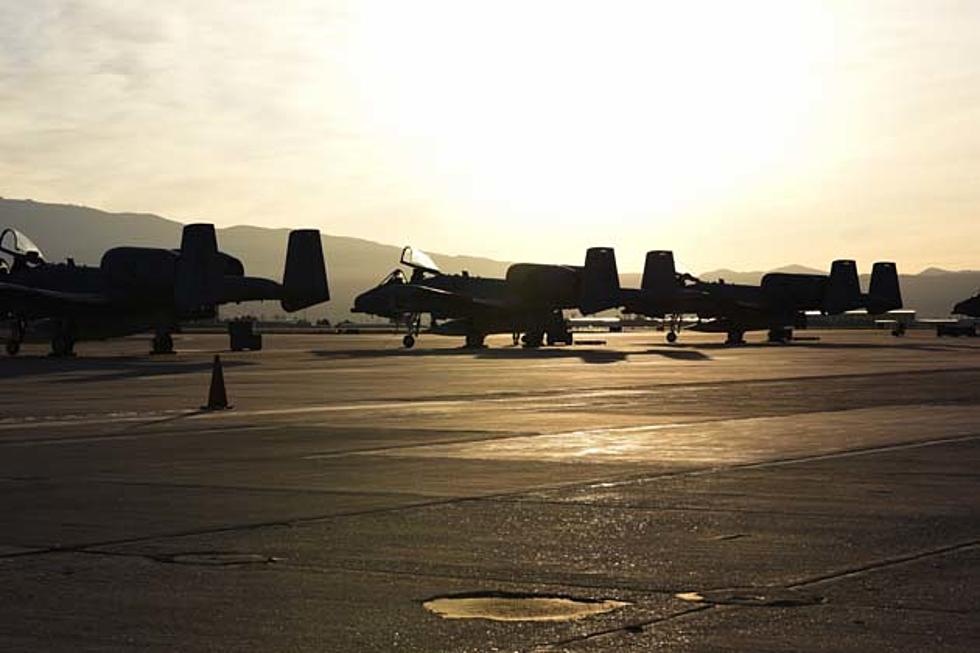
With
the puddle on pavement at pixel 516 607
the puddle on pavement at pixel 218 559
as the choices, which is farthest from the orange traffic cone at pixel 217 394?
the puddle on pavement at pixel 516 607

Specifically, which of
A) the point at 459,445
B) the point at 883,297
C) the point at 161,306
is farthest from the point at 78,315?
the point at 883,297

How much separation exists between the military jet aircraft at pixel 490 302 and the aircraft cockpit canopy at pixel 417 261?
0.28 m

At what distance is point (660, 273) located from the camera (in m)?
92.8

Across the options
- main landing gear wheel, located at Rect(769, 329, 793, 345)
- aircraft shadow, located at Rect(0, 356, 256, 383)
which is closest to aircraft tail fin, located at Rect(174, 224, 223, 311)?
aircraft shadow, located at Rect(0, 356, 256, 383)

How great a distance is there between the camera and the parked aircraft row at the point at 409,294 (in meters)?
60.5

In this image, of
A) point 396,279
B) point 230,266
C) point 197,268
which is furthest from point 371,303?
point 197,268

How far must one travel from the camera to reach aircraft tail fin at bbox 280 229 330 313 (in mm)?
63656

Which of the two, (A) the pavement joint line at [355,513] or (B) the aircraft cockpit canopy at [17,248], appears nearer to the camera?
(A) the pavement joint line at [355,513]

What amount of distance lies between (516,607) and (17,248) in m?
59.3

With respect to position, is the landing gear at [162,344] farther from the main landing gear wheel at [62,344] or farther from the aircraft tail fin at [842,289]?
the aircraft tail fin at [842,289]

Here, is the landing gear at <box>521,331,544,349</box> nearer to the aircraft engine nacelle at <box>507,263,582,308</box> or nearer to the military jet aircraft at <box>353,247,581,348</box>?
the military jet aircraft at <box>353,247,581,348</box>

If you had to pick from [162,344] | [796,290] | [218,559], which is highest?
[796,290]

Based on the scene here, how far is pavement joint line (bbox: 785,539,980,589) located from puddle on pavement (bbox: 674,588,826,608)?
26cm

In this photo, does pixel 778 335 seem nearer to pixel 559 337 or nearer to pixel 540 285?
pixel 559 337
